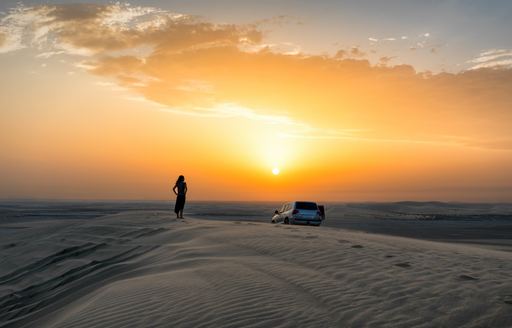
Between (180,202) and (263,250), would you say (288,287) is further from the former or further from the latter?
(180,202)

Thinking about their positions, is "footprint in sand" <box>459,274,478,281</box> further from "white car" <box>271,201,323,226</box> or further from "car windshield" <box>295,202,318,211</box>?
"car windshield" <box>295,202,318,211</box>

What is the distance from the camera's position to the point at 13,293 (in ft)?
38.2

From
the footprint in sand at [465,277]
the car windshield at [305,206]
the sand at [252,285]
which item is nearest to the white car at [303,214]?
the car windshield at [305,206]

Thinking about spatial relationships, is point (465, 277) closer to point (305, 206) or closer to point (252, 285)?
point (252, 285)

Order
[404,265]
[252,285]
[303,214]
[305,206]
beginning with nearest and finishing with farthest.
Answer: [252,285]
[404,265]
[303,214]
[305,206]

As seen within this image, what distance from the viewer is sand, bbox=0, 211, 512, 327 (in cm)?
611

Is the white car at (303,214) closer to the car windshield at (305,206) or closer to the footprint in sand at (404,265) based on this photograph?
the car windshield at (305,206)

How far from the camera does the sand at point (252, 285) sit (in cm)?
611

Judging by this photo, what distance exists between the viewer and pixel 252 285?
7703 millimetres

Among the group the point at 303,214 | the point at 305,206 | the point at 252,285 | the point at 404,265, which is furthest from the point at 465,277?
the point at 305,206

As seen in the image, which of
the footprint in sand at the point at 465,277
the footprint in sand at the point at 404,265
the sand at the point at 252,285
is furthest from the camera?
the footprint in sand at the point at 404,265

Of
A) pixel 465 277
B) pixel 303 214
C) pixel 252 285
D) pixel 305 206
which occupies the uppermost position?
pixel 305 206

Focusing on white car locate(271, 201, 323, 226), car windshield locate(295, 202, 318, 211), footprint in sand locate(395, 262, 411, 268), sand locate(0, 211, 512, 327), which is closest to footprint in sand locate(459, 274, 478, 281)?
sand locate(0, 211, 512, 327)

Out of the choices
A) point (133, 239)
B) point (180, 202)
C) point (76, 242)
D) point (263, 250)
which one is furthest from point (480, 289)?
point (180, 202)
